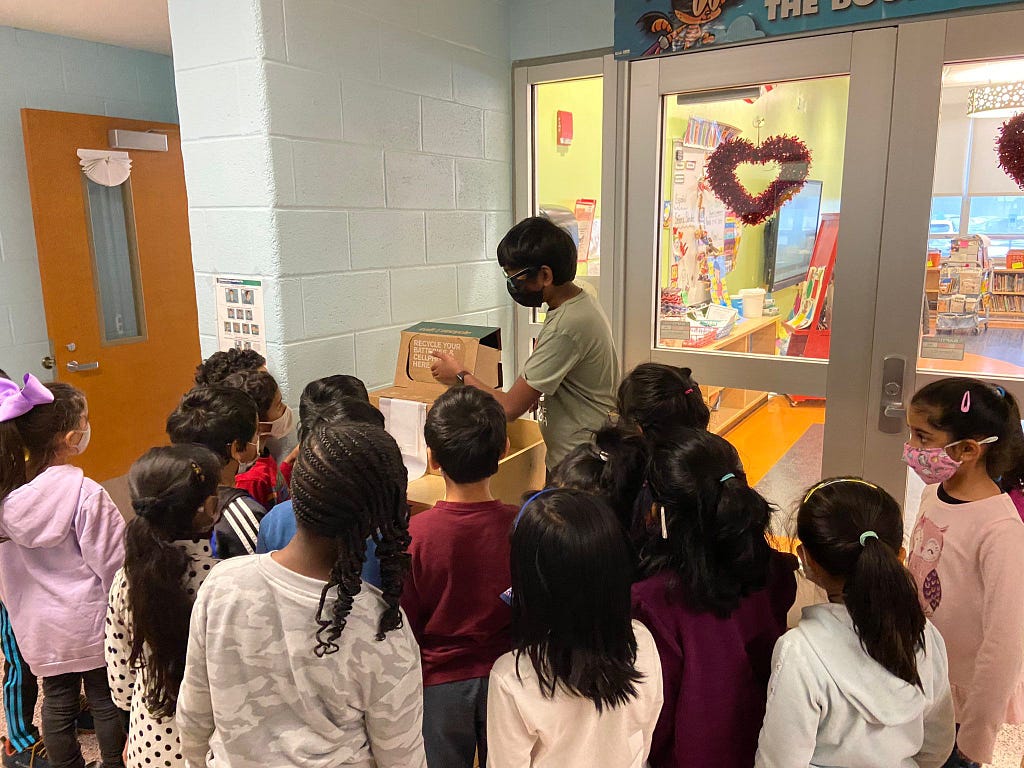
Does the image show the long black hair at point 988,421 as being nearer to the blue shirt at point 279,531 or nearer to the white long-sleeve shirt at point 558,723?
the white long-sleeve shirt at point 558,723

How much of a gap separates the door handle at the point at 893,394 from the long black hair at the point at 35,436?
7.83 feet

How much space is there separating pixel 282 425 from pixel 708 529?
1.33m

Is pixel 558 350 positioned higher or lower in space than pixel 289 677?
higher

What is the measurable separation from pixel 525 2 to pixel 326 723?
2.78 m

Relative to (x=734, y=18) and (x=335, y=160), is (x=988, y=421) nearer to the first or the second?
(x=734, y=18)

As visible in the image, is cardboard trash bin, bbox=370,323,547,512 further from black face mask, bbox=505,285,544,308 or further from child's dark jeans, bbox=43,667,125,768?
child's dark jeans, bbox=43,667,125,768

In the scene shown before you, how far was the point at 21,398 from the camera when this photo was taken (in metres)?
1.69

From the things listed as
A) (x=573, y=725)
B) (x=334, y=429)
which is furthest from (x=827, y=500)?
(x=334, y=429)

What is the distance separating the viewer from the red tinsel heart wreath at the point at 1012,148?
2.21m

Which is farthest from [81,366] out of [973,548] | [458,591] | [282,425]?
[973,548]

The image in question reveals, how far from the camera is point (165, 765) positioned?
140cm

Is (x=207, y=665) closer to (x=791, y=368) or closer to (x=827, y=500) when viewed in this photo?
(x=827, y=500)

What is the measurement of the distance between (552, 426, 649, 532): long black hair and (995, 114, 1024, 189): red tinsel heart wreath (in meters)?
1.63

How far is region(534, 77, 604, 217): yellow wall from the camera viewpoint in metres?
3.01
